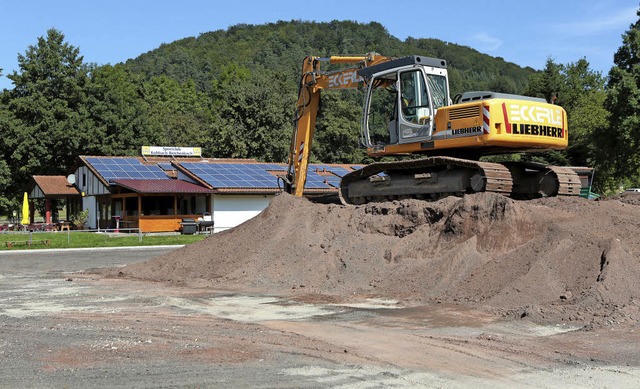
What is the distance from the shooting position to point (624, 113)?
144 feet

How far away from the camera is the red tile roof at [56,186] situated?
52.2 meters

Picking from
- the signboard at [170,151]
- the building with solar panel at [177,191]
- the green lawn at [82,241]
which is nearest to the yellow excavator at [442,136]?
the green lawn at [82,241]

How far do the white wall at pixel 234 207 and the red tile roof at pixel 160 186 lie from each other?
1489mm

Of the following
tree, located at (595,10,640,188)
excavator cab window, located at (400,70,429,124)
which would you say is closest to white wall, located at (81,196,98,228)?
tree, located at (595,10,640,188)

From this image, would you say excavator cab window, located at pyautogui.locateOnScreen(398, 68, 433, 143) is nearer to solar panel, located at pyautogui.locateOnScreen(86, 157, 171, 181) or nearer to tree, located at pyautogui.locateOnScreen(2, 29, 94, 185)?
solar panel, located at pyautogui.locateOnScreen(86, 157, 171, 181)

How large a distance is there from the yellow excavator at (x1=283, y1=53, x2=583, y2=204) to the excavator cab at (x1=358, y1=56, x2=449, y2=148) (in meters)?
0.02

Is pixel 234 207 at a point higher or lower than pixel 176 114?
lower

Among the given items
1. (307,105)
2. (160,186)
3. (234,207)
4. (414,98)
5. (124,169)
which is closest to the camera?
(414,98)

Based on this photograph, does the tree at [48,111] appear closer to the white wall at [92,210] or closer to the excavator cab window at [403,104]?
the white wall at [92,210]

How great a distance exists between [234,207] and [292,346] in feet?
124

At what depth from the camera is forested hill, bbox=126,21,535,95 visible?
6245 inches

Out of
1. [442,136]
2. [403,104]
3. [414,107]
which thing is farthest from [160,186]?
[442,136]

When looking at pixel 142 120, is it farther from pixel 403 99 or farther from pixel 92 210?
pixel 403 99

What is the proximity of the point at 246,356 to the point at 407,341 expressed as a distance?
2.13 metres
